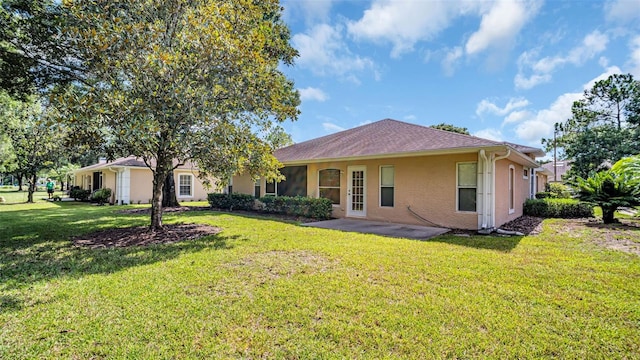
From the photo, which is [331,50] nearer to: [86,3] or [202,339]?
[86,3]

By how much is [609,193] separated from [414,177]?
6.74 m

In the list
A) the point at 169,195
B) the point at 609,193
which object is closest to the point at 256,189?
the point at 169,195

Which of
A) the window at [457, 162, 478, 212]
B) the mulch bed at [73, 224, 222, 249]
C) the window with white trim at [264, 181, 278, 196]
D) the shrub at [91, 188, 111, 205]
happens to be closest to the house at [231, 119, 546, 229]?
the window at [457, 162, 478, 212]

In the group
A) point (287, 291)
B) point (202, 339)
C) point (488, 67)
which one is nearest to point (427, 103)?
point (488, 67)

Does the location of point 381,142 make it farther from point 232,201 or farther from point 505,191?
point 232,201

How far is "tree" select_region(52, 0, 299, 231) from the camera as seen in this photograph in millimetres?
5727

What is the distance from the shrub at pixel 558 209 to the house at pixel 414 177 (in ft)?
1.65

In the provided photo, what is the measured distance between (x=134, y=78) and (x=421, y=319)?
6.76m

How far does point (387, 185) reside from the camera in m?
10.5

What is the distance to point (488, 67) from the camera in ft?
42.4

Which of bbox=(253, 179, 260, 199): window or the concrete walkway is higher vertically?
bbox=(253, 179, 260, 199): window

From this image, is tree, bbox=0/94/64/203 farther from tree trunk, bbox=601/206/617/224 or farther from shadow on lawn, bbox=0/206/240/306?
tree trunk, bbox=601/206/617/224

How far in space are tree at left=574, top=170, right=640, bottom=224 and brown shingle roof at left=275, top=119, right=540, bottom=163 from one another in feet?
16.9

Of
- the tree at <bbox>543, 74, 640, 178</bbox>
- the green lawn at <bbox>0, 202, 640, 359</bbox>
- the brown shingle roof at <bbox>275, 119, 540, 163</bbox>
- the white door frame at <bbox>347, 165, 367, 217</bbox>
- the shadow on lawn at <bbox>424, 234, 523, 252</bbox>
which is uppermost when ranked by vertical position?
the tree at <bbox>543, 74, 640, 178</bbox>
